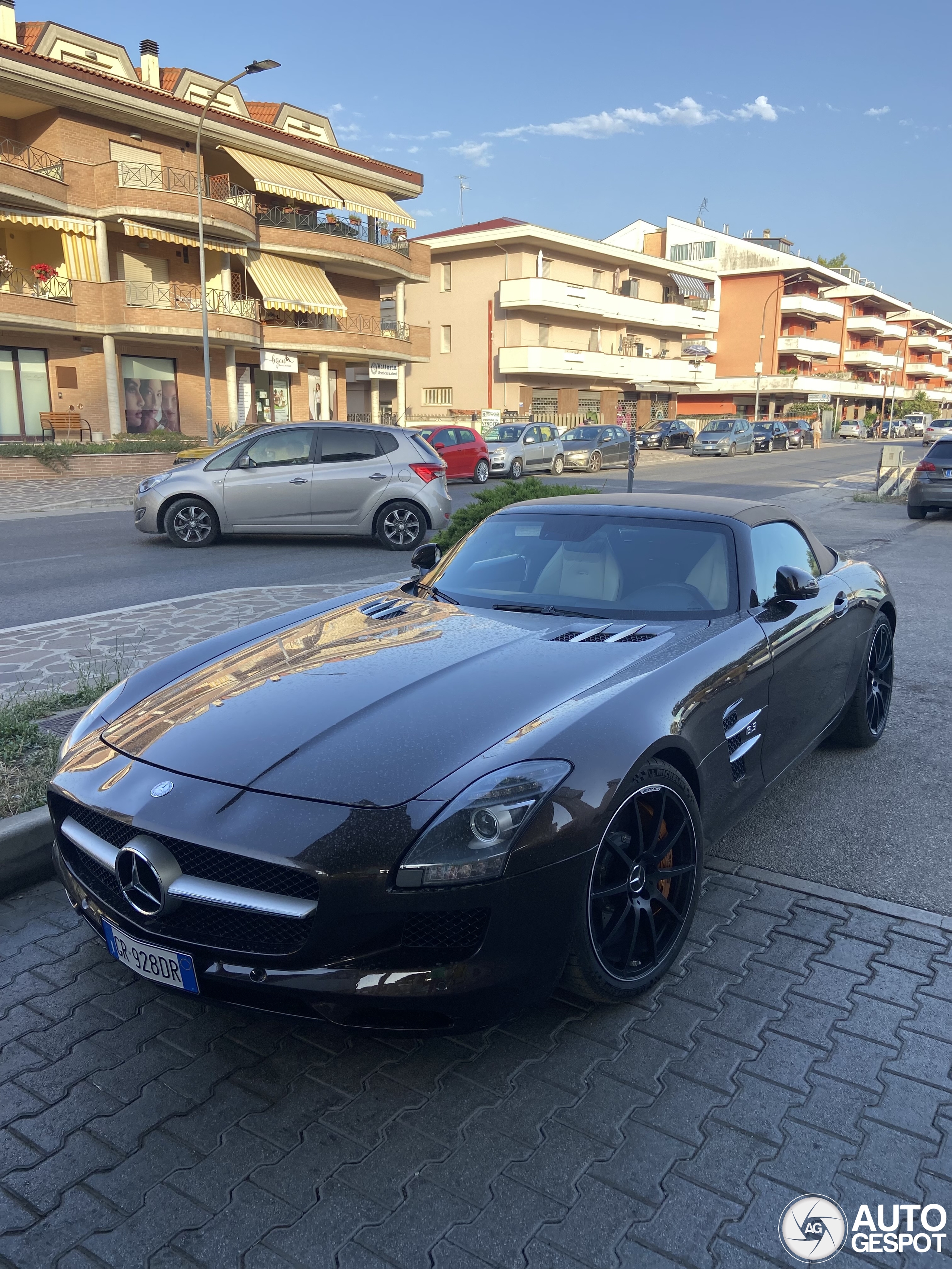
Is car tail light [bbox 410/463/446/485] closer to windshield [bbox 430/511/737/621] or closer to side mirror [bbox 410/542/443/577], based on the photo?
side mirror [bbox 410/542/443/577]

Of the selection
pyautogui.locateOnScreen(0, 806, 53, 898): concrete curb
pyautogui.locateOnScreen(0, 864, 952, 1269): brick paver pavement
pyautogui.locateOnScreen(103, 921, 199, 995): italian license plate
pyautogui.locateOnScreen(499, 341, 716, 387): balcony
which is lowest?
pyautogui.locateOnScreen(0, 864, 952, 1269): brick paver pavement

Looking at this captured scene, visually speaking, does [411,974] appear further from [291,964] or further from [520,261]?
[520,261]

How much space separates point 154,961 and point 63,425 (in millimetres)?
28540

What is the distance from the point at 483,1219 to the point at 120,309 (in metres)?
30.0

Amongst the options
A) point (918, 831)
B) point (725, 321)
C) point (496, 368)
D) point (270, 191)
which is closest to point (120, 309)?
point (270, 191)

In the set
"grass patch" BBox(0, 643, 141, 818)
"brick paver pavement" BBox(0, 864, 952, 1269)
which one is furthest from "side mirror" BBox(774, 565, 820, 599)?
"grass patch" BBox(0, 643, 141, 818)

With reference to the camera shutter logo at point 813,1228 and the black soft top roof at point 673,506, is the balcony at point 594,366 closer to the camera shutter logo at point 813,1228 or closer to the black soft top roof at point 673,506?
the black soft top roof at point 673,506

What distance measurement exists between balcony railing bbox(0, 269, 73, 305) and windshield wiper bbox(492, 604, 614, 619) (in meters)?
27.2

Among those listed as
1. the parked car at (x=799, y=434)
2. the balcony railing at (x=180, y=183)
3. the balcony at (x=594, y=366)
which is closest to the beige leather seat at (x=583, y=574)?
the balcony railing at (x=180, y=183)

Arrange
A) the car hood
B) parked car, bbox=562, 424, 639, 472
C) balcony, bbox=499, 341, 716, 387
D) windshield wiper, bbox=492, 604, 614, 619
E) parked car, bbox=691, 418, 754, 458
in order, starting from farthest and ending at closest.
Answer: balcony, bbox=499, 341, 716, 387
parked car, bbox=691, 418, 754, 458
parked car, bbox=562, 424, 639, 472
windshield wiper, bbox=492, 604, 614, 619
the car hood

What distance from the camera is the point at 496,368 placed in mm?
47500

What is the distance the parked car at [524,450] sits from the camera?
27.9 metres

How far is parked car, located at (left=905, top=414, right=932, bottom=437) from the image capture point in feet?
262

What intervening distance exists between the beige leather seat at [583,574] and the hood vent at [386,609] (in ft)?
1.78
